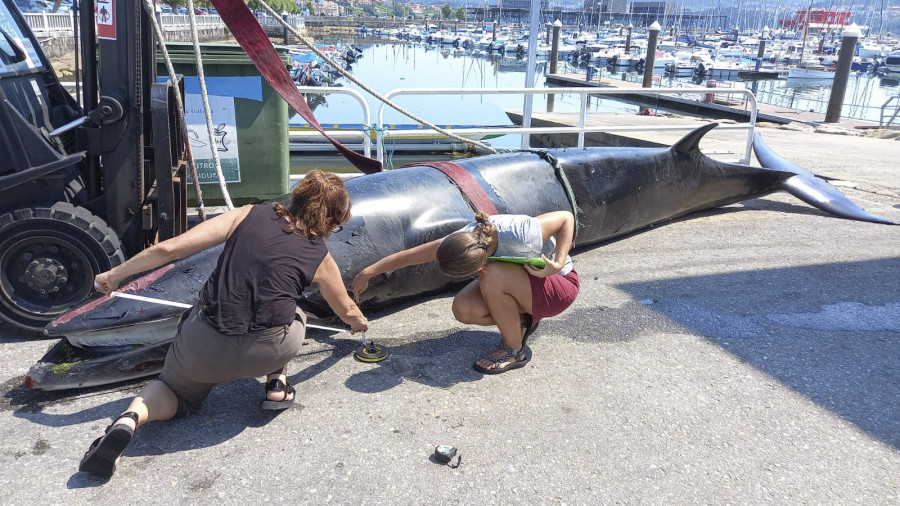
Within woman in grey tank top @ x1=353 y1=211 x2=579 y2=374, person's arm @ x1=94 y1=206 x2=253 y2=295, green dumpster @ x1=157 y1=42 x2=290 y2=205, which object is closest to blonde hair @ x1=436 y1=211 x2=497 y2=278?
woman in grey tank top @ x1=353 y1=211 x2=579 y2=374

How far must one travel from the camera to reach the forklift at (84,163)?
393 cm

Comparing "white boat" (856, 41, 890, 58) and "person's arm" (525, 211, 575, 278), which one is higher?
"white boat" (856, 41, 890, 58)

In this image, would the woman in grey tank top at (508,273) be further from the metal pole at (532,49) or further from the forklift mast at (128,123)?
the metal pole at (532,49)

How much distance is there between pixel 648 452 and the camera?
316cm

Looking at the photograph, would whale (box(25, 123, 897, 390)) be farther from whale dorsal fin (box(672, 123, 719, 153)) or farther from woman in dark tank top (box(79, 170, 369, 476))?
woman in dark tank top (box(79, 170, 369, 476))

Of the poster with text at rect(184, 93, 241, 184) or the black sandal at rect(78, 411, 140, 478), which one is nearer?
the black sandal at rect(78, 411, 140, 478)

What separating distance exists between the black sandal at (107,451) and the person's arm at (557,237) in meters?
2.14

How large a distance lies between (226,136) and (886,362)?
5435mm

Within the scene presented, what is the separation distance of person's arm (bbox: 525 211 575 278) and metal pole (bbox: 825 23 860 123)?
60.3 feet

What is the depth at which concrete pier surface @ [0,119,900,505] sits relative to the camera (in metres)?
2.88

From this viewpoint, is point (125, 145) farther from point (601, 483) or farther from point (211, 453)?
point (601, 483)

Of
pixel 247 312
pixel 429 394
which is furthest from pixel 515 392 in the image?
pixel 247 312

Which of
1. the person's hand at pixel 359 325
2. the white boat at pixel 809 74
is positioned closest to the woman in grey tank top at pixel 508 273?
the person's hand at pixel 359 325

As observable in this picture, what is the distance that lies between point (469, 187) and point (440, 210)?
36 centimetres
